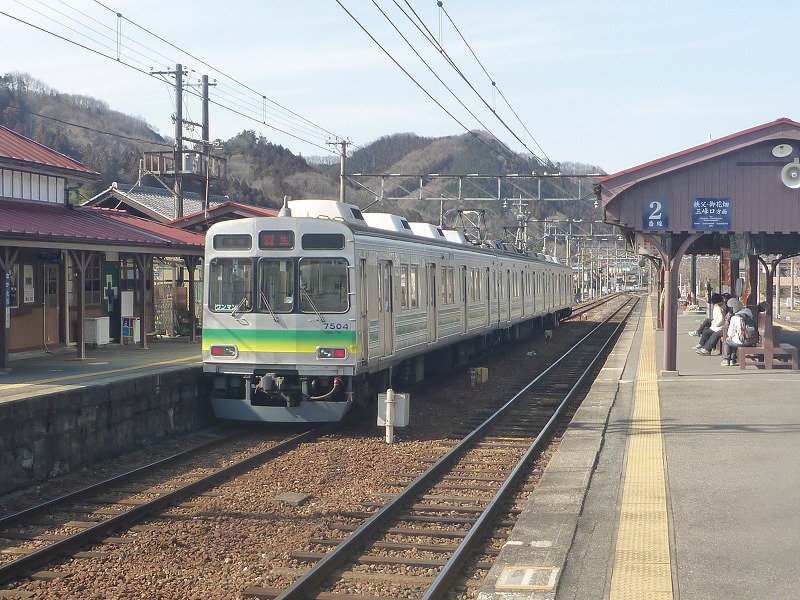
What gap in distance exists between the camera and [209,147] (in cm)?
2578

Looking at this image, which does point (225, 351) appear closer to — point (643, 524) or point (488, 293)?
point (643, 524)

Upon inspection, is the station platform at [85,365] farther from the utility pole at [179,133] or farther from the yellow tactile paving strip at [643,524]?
the utility pole at [179,133]

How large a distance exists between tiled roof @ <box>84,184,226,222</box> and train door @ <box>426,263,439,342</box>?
16325mm

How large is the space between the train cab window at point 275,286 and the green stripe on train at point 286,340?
0.31 metres

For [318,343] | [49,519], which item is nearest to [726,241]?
[318,343]

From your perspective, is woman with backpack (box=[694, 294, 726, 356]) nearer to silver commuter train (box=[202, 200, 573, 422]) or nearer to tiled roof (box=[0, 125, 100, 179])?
silver commuter train (box=[202, 200, 573, 422])

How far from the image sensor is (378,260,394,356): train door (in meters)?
12.5

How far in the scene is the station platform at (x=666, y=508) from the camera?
17.6 feet

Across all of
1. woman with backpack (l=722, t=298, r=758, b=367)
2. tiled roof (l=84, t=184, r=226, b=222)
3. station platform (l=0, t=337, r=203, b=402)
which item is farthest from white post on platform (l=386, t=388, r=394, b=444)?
tiled roof (l=84, t=184, r=226, b=222)

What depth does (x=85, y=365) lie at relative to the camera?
13938 mm

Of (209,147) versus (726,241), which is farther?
(209,147)

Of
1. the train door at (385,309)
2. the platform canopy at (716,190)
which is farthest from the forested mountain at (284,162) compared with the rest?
the train door at (385,309)

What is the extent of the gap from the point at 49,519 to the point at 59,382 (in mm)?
3946

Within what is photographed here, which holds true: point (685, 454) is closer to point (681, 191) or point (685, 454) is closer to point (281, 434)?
point (281, 434)
